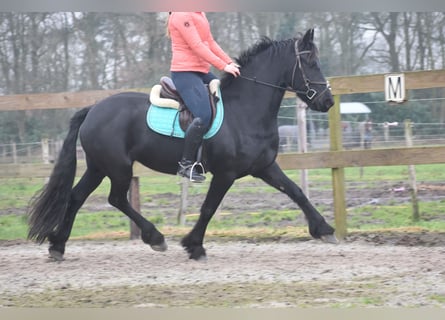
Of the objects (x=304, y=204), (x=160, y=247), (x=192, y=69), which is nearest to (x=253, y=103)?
(x=192, y=69)

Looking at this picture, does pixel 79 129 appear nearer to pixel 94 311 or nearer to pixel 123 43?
pixel 94 311

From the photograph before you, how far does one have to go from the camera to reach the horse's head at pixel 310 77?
19.7 ft

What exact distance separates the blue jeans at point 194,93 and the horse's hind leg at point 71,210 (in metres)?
1.23

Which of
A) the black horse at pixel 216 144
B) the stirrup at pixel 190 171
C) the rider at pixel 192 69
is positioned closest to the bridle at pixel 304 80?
→ the black horse at pixel 216 144

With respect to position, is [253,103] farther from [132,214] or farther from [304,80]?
[132,214]

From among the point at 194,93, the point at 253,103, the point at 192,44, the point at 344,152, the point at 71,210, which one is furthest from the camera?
the point at 344,152

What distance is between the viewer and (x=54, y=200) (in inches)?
239

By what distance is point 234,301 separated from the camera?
4.46 meters

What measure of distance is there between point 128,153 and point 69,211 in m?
0.82

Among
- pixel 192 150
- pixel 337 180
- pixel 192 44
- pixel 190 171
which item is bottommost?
pixel 337 180

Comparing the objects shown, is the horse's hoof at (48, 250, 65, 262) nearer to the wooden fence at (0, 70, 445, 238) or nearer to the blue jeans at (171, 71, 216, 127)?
the blue jeans at (171, 71, 216, 127)

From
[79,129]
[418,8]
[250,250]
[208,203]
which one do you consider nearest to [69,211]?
[79,129]

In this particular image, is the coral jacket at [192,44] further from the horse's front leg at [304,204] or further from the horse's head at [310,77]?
the horse's front leg at [304,204]

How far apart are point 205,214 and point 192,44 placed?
153cm
